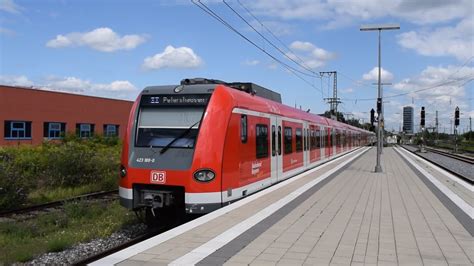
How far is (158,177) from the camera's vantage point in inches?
373

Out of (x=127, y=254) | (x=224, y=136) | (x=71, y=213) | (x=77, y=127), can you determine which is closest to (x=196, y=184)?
(x=224, y=136)

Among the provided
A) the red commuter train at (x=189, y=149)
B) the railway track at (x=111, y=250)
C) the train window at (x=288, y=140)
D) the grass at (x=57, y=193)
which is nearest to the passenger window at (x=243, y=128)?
the red commuter train at (x=189, y=149)

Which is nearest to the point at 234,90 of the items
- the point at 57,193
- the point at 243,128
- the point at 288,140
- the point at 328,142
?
the point at 243,128

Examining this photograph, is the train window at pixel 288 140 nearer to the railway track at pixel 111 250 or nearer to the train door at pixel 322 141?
the railway track at pixel 111 250

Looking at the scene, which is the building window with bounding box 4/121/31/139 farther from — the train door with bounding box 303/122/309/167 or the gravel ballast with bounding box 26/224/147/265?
the gravel ballast with bounding box 26/224/147/265

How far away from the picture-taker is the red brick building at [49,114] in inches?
1476

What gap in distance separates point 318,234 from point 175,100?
433 cm

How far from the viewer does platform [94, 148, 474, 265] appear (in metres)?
5.80

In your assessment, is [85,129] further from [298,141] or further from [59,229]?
[59,229]

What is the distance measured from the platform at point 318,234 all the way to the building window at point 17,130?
1225 inches

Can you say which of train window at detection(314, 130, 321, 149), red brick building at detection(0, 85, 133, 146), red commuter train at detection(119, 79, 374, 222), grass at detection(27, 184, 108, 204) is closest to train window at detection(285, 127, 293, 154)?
red commuter train at detection(119, 79, 374, 222)

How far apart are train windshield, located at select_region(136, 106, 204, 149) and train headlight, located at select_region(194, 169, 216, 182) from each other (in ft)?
1.81

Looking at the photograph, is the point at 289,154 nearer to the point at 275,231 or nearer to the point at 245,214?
the point at 245,214

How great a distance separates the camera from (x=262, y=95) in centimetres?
1415
